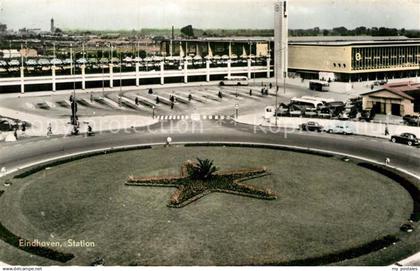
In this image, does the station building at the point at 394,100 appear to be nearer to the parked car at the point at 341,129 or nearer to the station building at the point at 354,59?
the parked car at the point at 341,129

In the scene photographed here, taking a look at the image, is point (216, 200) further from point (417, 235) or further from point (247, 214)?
point (417, 235)

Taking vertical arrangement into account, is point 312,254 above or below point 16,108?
below

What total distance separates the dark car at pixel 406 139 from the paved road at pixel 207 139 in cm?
107

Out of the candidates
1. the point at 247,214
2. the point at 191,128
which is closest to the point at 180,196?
the point at 247,214

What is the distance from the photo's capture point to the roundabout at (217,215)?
96.6 ft

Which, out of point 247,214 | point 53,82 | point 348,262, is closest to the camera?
point 348,262

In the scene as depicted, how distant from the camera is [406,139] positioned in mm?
59656

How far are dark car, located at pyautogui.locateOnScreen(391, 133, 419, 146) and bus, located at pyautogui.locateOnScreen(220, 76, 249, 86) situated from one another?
62.3 metres

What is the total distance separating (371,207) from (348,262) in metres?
10.1

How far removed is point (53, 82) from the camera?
109250 millimetres

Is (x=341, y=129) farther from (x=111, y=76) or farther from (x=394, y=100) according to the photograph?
(x=111, y=76)

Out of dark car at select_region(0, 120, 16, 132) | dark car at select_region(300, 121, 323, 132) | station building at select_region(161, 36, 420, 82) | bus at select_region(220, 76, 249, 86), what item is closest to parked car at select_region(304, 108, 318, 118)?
dark car at select_region(300, 121, 323, 132)

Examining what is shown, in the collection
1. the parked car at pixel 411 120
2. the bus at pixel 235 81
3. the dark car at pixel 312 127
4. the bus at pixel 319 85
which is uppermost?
the bus at pixel 235 81

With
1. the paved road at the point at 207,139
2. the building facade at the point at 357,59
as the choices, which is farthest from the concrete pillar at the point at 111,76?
the building facade at the point at 357,59
